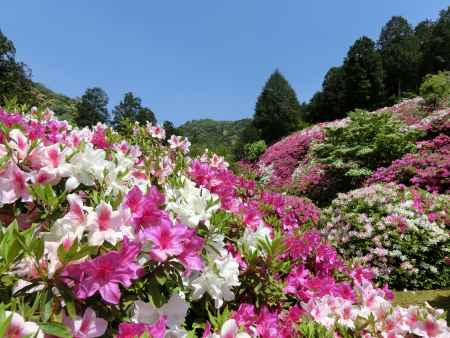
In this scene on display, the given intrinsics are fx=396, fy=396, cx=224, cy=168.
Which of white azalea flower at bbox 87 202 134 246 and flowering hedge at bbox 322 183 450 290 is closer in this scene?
white azalea flower at bbox 87 202 134 246

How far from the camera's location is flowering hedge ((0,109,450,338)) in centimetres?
99

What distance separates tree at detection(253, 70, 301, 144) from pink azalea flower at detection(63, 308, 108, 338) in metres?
31.8

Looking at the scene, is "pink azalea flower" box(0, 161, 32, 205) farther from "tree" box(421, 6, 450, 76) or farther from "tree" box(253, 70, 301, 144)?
"tree" box(421, 6, 450, 76)

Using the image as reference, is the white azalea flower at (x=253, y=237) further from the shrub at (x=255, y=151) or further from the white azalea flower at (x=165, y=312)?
the shrub at (x=255, y=151)

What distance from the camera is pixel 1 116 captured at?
223 centimetres

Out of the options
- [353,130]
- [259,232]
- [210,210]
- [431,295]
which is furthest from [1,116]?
[353,130]

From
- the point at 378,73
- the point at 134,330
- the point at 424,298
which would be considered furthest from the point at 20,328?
the point at 378,73

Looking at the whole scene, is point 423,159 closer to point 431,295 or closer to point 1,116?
point 431,295

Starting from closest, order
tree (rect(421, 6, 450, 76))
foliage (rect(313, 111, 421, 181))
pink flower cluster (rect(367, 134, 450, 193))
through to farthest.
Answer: pink flower cluster (rect(367, 134, 450, 193)), foliage (rect(313, 111, 421, 181)), tree (rect(421, 6, 450, 76))

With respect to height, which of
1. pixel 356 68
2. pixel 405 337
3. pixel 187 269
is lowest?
pixel 405 337

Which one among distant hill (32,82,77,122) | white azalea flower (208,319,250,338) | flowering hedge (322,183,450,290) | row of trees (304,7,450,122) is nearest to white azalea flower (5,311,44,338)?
white azalea flower (208,319,250,338)

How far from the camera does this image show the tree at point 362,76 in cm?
3434

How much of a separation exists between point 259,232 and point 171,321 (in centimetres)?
72

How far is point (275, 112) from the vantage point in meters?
33.5
